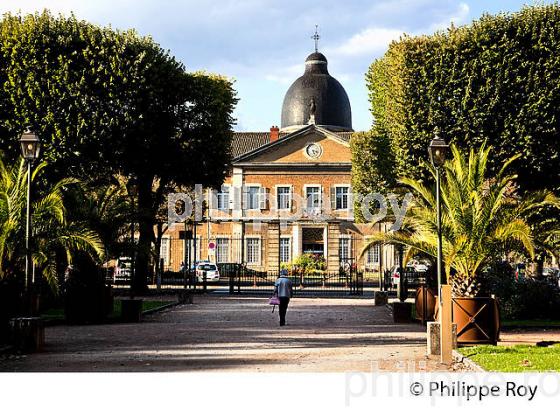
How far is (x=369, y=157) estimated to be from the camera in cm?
5009

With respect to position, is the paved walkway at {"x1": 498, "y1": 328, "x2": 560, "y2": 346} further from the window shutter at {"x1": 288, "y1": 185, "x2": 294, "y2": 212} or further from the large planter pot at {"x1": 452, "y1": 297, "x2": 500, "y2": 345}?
the window shutter at {"x1": 288, "y1": 185, "x2": 294, "y2": 212}

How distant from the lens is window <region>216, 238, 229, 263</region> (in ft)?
197

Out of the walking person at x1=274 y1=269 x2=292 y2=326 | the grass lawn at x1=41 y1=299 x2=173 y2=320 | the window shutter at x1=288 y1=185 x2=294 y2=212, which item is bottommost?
the grass lawn at x1=41 y1=299 x2=173 y2=320

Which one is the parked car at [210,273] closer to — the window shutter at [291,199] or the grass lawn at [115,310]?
the window shutter at [291,199]

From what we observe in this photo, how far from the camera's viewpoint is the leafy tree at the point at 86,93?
29.1 metres

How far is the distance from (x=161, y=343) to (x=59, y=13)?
18.4m

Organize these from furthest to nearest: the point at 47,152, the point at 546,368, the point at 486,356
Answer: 1. the point at 47,152
2. the point at 486,356
3. the point at 546,368

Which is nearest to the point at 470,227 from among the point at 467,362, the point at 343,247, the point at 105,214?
the point at 467,362

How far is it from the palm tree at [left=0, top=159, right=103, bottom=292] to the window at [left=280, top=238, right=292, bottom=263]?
40.0m

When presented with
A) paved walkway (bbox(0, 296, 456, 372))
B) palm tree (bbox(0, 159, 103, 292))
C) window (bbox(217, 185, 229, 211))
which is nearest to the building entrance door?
window (bbox(217, 185, 229, 211))

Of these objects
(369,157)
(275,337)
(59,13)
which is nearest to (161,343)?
(275,337)

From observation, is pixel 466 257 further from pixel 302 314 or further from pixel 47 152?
pixel 47 152

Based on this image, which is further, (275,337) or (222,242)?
(222,242)

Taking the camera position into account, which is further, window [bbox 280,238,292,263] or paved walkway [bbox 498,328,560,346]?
window [bbox 280,238,292,263]
